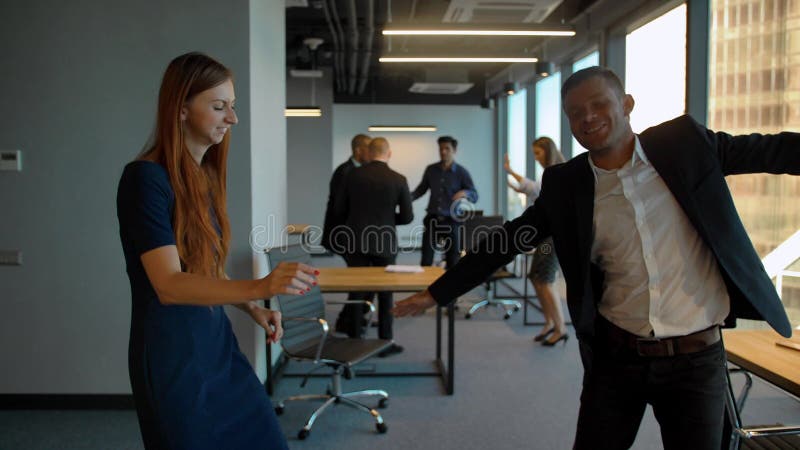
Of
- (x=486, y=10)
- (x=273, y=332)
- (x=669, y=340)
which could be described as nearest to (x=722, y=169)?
(x=669, y=340)

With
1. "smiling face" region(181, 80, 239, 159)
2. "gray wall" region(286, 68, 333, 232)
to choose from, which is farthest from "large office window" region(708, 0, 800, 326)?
"gray wall" region(286, 68, 333, 232)

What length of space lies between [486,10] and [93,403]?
4.81 metres

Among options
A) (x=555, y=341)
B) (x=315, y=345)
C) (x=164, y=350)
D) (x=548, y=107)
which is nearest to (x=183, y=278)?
(x=164, y=350)

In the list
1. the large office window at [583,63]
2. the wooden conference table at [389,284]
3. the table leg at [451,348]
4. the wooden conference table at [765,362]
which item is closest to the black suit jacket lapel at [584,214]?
the wooden conference table at [765,362]

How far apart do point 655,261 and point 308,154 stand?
35.2ft

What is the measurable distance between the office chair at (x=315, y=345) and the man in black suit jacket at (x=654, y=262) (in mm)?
1919

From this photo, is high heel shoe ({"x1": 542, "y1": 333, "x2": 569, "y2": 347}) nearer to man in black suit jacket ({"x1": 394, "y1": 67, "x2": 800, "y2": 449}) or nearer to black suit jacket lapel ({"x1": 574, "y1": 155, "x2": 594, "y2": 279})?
man in black suit jacket ({"x1": 394, "y1": 67, "x2": 800, "y2": 449})

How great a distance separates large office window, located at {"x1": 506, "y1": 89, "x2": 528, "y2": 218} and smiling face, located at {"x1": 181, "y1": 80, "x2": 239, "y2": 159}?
31.8 ft

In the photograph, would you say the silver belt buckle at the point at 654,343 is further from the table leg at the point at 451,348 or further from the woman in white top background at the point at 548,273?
the woman in white top background at the point at 548,273

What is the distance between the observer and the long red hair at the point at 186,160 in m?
1.48

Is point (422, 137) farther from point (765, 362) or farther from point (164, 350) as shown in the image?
point (164, 350)

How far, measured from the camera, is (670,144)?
5.77ft

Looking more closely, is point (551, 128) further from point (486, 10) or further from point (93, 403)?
point (93, 403)

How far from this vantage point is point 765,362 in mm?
2018
